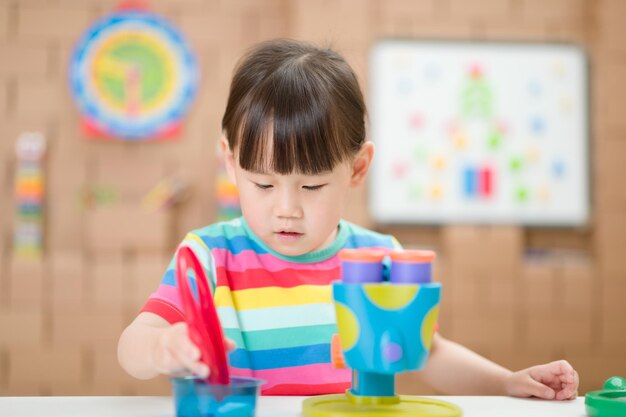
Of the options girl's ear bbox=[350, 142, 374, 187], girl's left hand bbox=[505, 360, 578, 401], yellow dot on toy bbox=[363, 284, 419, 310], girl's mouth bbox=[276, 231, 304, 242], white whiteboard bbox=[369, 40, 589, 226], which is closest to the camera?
yellow dot on toy bbox=[363, 284, 419, 310]

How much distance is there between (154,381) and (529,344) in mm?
1419

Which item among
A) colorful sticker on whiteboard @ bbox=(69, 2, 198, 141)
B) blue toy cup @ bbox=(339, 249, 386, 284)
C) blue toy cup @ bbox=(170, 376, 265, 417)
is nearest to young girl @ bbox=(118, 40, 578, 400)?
blue toy cup @ bbox=(170, 376, 265, 417)

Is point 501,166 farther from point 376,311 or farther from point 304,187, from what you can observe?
point 376,311

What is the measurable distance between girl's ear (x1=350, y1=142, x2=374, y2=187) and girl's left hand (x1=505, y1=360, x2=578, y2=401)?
35 cm

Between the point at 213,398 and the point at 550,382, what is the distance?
41 centimetres

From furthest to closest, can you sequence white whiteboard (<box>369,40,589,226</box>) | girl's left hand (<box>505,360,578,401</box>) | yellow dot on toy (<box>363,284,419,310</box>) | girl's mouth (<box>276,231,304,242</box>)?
white whiteboard (<box>369,40,589,226</box>), girl's mouth (<box>276,231,304,242</box>), girl's left hand (<box>505,360,578,401</box>), yellow dot on toy (<box>363,284,419,310</box>)

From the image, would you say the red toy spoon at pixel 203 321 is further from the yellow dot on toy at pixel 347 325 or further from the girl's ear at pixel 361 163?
the girl's ear at pixel 361 163

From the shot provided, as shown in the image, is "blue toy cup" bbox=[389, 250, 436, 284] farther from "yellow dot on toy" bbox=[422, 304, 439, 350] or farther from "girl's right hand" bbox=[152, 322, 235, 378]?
"girl's right hand" bbox=[152, 322, 235, 378]

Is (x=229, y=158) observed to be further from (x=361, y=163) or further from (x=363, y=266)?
(x=363, y=266)

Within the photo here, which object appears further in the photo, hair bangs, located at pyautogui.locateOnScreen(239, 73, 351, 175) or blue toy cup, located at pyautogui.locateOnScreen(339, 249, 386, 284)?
hair bangs, located at pyautogui.locateOnScreen(239, 73, 351, 175)

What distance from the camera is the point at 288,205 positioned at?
87 centimetres

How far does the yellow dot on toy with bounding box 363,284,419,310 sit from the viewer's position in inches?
22.5

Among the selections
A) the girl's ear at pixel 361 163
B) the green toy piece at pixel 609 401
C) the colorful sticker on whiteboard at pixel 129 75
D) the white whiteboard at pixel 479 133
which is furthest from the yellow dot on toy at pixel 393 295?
the colorful sticker on whiteboard at pixel 129 75

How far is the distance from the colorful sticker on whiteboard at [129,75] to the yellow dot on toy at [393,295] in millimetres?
2592
